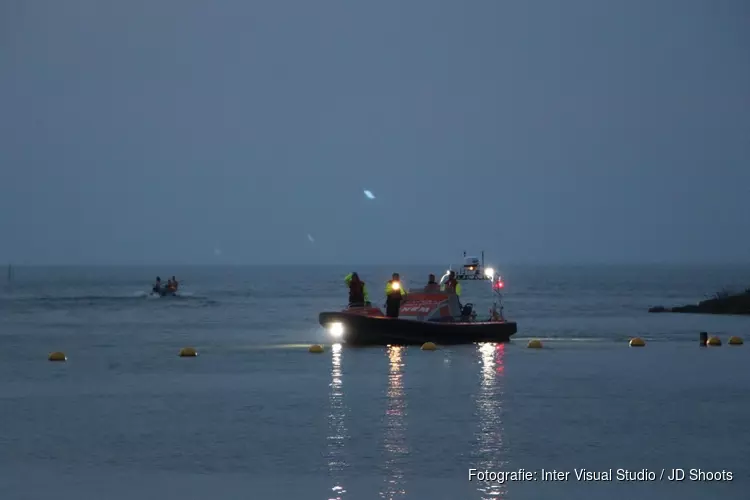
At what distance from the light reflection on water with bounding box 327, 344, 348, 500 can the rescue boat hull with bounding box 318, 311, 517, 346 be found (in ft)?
21.3

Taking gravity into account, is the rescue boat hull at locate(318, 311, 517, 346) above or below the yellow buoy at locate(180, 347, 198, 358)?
above

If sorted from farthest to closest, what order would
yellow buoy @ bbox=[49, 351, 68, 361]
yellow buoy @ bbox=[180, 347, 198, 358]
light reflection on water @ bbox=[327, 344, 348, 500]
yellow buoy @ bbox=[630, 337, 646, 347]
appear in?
yellow buoy @ bbox=[630, 337, 646, 347]
yellow buoy @ bbox=[180, 347, 198, 358]
yellow buoy @ bbox=[49, 351, 68, 361]
light reflection on water @ bbox=[327, 344, 348, 500]

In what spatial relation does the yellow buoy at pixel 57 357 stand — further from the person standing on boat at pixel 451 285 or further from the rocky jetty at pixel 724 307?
the rocky jetty at pixel 724 307

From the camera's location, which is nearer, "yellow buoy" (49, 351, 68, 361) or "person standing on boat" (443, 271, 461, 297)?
"yellow buoy" (49, 351, 68, 361)

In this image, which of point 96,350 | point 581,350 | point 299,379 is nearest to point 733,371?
point 581,350

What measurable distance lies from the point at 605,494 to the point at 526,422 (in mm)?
6863

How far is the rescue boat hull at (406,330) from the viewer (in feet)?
131

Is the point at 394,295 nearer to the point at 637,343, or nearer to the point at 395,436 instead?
the point at 637,343

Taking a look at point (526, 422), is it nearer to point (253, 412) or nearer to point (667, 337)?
point (253, 412)

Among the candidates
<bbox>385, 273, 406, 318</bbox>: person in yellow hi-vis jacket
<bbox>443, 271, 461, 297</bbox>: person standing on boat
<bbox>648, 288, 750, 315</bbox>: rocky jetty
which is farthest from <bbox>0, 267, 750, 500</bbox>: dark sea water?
<bbox>648, 288, 750, 315</bbox>: rocky jetty

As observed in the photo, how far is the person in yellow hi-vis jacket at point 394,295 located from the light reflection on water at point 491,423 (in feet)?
10.1

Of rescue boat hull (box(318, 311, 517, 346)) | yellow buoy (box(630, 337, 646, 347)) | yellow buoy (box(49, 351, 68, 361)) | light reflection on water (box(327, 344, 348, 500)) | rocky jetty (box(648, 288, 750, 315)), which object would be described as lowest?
light reflection on water (box(327, 344, 348, 500))

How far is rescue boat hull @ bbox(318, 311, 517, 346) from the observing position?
39812 mm

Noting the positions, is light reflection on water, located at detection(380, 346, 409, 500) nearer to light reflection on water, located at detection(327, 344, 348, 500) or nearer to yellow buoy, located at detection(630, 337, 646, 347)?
light reflection on water, located at detection(327, 344, 348, 500)
